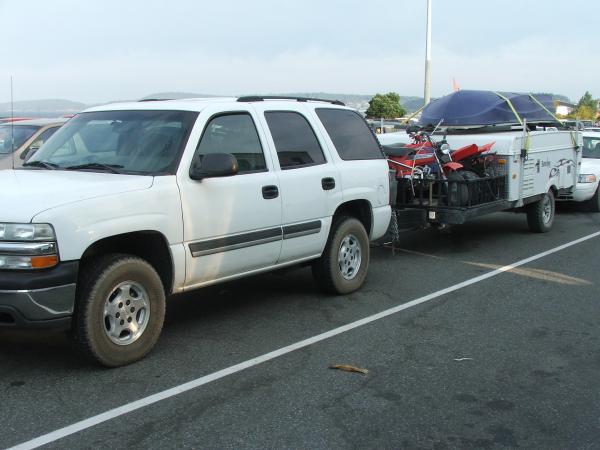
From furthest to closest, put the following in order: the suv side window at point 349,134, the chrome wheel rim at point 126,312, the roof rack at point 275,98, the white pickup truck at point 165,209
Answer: the suv side window at point 349,134, the roof rack at point 275,98, the chrome wheel rim at point 126,312, the white pickup truck at point 165,209

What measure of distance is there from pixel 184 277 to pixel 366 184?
8.22 ft

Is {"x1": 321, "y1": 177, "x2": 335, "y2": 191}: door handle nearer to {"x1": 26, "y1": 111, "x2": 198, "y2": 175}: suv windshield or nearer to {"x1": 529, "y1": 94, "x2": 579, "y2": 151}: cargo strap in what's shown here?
{"x1": 26, "y1": 111, "x2": 198, "y2": 175}: suv windshield

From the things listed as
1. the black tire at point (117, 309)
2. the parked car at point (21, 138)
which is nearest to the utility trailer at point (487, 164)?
the black tire at point (117, 309)

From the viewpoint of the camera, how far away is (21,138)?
9266 mm

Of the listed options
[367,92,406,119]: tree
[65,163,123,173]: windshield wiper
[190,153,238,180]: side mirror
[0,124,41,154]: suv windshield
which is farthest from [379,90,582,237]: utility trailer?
[367,92,406,119]: tree

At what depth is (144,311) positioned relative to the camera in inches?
193

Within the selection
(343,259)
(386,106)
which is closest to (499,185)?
(343,259)

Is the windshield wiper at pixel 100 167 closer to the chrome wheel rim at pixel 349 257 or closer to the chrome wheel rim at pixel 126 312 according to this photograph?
the chrome wheel rim at pixel 126 312

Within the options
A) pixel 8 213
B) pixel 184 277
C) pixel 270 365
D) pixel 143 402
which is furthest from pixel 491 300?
pixel 8 213

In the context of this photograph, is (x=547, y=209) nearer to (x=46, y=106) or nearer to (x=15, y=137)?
(x=46, y=106)

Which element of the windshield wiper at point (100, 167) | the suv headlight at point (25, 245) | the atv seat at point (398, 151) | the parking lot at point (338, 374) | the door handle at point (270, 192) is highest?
the windshield wiper at point (100, 167)

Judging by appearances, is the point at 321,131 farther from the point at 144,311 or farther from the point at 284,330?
the point at 144,311

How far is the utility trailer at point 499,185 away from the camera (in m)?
8.95

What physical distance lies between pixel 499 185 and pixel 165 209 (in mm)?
6052
